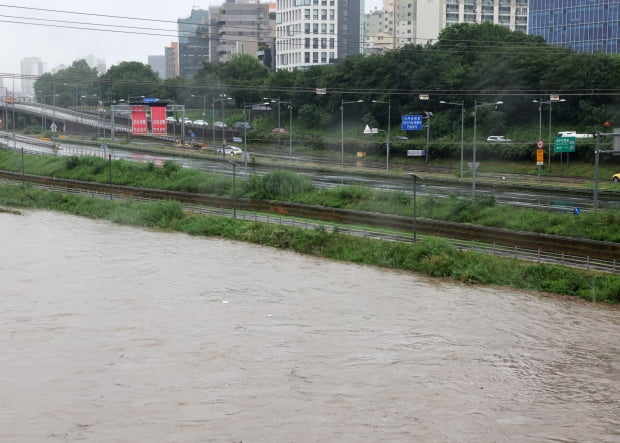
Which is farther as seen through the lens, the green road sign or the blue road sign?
the blue road sign

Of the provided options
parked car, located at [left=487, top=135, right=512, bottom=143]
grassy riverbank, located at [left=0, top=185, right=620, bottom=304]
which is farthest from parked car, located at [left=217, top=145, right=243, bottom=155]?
parked car, located at [left=487, top=135, right=512, bottom=143]

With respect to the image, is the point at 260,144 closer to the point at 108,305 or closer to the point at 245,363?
the point at 108,305

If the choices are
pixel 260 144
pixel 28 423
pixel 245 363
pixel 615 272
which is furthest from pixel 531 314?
pixel 260 144

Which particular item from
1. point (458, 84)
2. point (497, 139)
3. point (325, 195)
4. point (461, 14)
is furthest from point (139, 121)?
point (461, 14)

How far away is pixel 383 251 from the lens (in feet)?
111

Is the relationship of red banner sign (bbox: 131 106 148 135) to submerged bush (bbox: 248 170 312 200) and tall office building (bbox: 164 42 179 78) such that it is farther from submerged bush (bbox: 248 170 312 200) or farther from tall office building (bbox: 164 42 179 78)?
tall office building (bbox: 164 42 179 78)

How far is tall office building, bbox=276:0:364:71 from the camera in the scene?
10950 cm

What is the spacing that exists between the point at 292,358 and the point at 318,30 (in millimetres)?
94105

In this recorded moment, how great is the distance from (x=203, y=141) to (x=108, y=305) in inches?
2167

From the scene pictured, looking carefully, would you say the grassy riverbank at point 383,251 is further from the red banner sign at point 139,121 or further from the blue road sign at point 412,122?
the blue road sign at point 412,122

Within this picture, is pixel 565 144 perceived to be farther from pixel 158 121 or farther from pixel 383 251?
pixel 158 121

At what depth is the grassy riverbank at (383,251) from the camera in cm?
2861

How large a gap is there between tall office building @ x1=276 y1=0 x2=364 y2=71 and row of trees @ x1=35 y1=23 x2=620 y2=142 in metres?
25.3

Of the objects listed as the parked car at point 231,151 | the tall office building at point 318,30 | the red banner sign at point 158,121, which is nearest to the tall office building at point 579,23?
the tall office building at point 318,30
